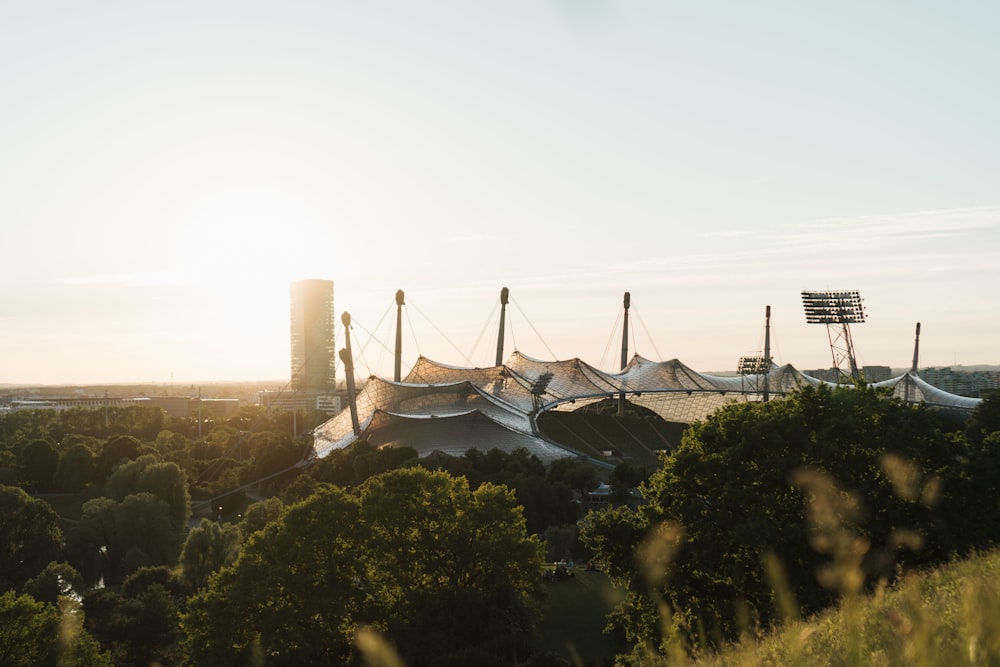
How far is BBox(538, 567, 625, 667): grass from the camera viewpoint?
39.4 m

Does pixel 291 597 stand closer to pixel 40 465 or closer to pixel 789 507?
pixel 789 507

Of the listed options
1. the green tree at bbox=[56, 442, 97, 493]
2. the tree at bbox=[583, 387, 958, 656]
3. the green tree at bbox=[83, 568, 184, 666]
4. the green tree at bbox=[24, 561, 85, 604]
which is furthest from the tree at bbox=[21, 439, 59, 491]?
the tree at bbox=[583, 387, 958, 656]

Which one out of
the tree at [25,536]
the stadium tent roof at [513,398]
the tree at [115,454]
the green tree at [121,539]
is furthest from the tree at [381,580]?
the tree at [115,454]

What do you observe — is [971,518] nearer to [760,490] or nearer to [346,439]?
[760,490]

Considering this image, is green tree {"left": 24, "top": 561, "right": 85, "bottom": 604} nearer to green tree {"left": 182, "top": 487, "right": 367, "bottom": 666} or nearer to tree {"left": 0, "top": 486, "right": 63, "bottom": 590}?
tree {"left": 0, "top": 486, "right": 63, "bottom": 590}

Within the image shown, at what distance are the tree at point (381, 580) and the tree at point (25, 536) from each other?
1057 inches

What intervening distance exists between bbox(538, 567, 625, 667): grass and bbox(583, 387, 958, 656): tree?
25.5ft

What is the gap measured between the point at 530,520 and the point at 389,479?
23.4 m

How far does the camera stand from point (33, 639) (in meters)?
34.2

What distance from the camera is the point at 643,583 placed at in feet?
95.1

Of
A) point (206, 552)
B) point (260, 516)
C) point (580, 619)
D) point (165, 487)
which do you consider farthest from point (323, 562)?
point (165, 487)

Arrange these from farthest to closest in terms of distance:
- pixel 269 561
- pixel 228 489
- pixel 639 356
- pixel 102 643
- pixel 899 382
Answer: pixel 639 356 < pixel 899 382 < pixel 228 489 < pixel 102 643 < pixel 269 561

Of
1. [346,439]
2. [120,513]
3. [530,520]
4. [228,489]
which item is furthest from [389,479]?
[346,439]

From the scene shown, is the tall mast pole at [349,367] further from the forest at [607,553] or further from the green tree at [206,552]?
the forest at [607,553]
